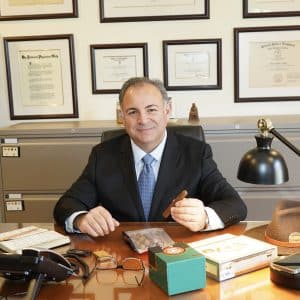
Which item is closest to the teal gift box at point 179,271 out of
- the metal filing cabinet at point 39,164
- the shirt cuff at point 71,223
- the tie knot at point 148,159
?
the shirt cuff at point 71,223

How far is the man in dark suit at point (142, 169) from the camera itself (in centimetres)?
205

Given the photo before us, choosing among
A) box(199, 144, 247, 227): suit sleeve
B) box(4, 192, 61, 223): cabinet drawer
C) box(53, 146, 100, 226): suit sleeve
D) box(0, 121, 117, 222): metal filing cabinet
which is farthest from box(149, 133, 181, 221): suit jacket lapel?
box(4, 192, 61, 223): cabinet drawer

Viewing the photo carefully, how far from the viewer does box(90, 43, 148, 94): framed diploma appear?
338 cm

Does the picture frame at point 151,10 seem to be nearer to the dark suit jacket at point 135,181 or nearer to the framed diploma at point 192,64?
the framed diploma at point 192,64

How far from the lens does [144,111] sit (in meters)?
2.11

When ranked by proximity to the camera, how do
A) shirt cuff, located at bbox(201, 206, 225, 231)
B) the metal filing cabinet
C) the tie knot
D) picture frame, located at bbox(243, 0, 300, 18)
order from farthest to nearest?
picture frame, located at bbox(243, 0, 300, 18)
the metal filing cabinet
the tie knot
shirt cuff, located at bbox(201, 206, 225, 231)

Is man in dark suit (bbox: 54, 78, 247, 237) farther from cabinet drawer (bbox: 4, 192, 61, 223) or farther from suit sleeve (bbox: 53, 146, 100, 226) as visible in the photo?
cabinet drawer (bbox: 4, 192, 61, 223)

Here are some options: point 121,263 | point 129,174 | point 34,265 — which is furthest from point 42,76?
point 34,265

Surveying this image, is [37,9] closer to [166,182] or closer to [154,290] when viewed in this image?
[166,182]

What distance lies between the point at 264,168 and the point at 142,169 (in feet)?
2.74

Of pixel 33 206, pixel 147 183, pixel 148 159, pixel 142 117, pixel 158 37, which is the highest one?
pixel 158 37

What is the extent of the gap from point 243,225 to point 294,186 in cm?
119

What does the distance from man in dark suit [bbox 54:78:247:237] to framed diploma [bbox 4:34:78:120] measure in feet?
4.49

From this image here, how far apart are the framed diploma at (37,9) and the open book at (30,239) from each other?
6.85 feet
